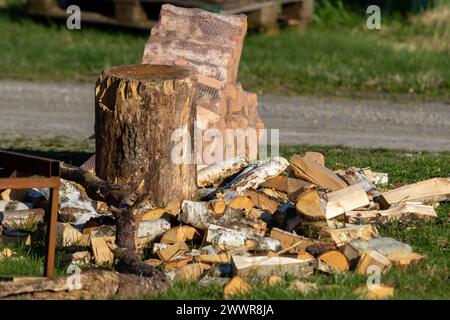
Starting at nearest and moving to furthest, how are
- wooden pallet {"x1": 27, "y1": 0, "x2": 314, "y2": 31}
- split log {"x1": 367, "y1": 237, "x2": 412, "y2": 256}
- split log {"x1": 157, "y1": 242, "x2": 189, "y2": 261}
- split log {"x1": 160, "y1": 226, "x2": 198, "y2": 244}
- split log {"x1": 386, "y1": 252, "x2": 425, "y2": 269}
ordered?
split log {"x1": 386, "y1": 252, "x2": 425, "y2": 269}
split log {"x1": 367, "y1": 237, "x2": 412, "y2": 256}
split log {"x1": 157, "y1": 242, "x2": 189, "y2": 261}
split log {"x1": 160, "y1": 226, "x2": 198, "y2": 244}
wooden pallet {"x1": 27, "y1": 0, "x2": 314, "y2": 31}

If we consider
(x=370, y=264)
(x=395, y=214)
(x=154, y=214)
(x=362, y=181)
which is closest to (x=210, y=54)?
(x=362, y=181)

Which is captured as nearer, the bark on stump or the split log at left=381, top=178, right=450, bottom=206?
the bark on stump

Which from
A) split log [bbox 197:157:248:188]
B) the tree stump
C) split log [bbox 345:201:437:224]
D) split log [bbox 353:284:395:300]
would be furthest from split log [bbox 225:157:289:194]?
split log [bbox 353:284:395:300]

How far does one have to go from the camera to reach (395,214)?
259 inches

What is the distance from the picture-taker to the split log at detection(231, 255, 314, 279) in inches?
217

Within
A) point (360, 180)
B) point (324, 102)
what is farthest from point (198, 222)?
point (324, 102)

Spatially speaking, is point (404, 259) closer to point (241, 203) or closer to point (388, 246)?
point (388, 246)

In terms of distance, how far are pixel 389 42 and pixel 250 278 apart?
8458 mm

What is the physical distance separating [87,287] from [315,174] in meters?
2.12

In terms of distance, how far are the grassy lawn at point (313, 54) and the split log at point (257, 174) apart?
4.67 meters

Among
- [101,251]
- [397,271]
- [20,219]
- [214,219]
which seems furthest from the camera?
[20,219]

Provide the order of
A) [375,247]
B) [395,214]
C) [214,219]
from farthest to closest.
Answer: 1. [395,214]
2. [214,219]
3. [375,247]

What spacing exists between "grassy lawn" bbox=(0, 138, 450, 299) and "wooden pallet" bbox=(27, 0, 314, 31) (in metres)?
4.89

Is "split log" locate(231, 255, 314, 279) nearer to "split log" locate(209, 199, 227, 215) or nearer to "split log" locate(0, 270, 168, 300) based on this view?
"split log" locate(0, 270, 168, 300)
